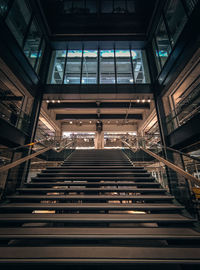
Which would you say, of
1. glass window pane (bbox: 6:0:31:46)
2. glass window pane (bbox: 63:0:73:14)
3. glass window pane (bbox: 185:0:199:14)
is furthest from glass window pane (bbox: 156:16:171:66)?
glass window pane (bbox: 6:0:31:46)

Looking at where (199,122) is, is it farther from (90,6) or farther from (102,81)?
(90,6)

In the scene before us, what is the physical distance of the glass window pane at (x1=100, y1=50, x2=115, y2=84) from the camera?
9.20 metres

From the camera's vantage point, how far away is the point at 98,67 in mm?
9398

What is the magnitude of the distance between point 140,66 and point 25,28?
8.27m

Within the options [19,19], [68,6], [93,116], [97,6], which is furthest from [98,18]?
[93,116]

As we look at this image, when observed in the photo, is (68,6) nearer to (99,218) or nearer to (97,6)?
(97,6)

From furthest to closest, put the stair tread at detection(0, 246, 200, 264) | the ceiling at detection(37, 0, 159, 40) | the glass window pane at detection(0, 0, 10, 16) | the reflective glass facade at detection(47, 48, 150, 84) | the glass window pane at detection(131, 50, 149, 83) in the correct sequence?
the glass window pane at detection(131, 50, 149, 83)
the reflective glass facade at detection(47, 48, 150, 84)
the ceiling at detection(37, 0, 159, 40)
the glass window pane at detection(0, 0, 10, 16)
the stair tread at detection(0, 246, 200, 264)

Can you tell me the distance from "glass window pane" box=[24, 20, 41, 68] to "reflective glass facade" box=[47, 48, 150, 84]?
153 cm

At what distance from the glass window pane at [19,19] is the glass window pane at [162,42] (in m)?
8.32

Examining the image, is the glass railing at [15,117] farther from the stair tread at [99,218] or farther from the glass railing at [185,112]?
the glass railing at [185,112]

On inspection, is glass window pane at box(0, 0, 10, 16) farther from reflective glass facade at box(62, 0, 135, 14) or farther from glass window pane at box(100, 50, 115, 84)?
glass window pane at box(100, 50, 115, 84)

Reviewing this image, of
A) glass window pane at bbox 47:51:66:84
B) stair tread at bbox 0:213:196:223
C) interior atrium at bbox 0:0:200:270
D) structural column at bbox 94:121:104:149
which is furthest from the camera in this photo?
structural column at bbox 94:121:104:149

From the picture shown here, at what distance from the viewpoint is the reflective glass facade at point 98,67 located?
9156 mm

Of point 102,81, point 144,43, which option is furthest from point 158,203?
point 144,43
